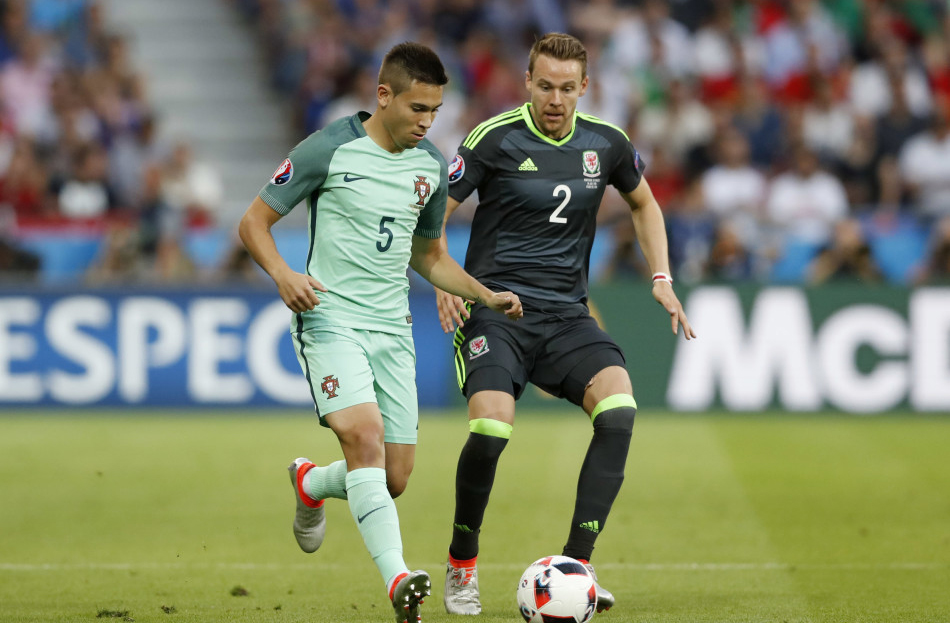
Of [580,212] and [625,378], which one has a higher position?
[580,212]

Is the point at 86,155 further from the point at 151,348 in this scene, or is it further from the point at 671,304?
the point at 671,304

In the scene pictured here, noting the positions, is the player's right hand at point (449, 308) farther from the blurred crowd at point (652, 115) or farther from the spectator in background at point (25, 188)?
the spectator in background at point (25, 188)

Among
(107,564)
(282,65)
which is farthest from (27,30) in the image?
(107,564)

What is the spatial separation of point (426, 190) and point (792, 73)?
1281cm

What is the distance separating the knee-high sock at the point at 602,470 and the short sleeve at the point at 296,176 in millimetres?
1599

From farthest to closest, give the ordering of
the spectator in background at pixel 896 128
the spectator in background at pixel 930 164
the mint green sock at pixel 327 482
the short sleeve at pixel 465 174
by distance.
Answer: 1. the spectator in background at pixel 896 128
2. the spectator in background at pixel 930 164
3. the short sleeve at pixel 465 174
4. the mint green sock at pixel 327 482

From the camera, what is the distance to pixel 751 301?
556 inches

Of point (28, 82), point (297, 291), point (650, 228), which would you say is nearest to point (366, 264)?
point (297, 291)

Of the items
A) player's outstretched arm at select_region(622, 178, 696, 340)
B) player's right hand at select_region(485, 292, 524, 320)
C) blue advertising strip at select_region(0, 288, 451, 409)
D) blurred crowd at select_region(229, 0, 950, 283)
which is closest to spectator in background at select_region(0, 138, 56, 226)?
blue advertising strip at select_region(0, 288, 451, 409)

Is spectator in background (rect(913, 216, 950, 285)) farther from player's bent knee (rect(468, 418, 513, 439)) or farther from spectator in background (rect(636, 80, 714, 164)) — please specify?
player's bent knee (rect(468, 418, 513, 439))

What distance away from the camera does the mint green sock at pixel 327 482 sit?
638 centimetres

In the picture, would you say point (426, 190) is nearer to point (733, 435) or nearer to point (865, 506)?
point (865, 506)

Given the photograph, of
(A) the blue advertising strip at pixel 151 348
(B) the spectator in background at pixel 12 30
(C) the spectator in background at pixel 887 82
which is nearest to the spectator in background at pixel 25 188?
(A) the blue advertising strip at pixel 151 348

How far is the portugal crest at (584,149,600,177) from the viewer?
6.82 meters
